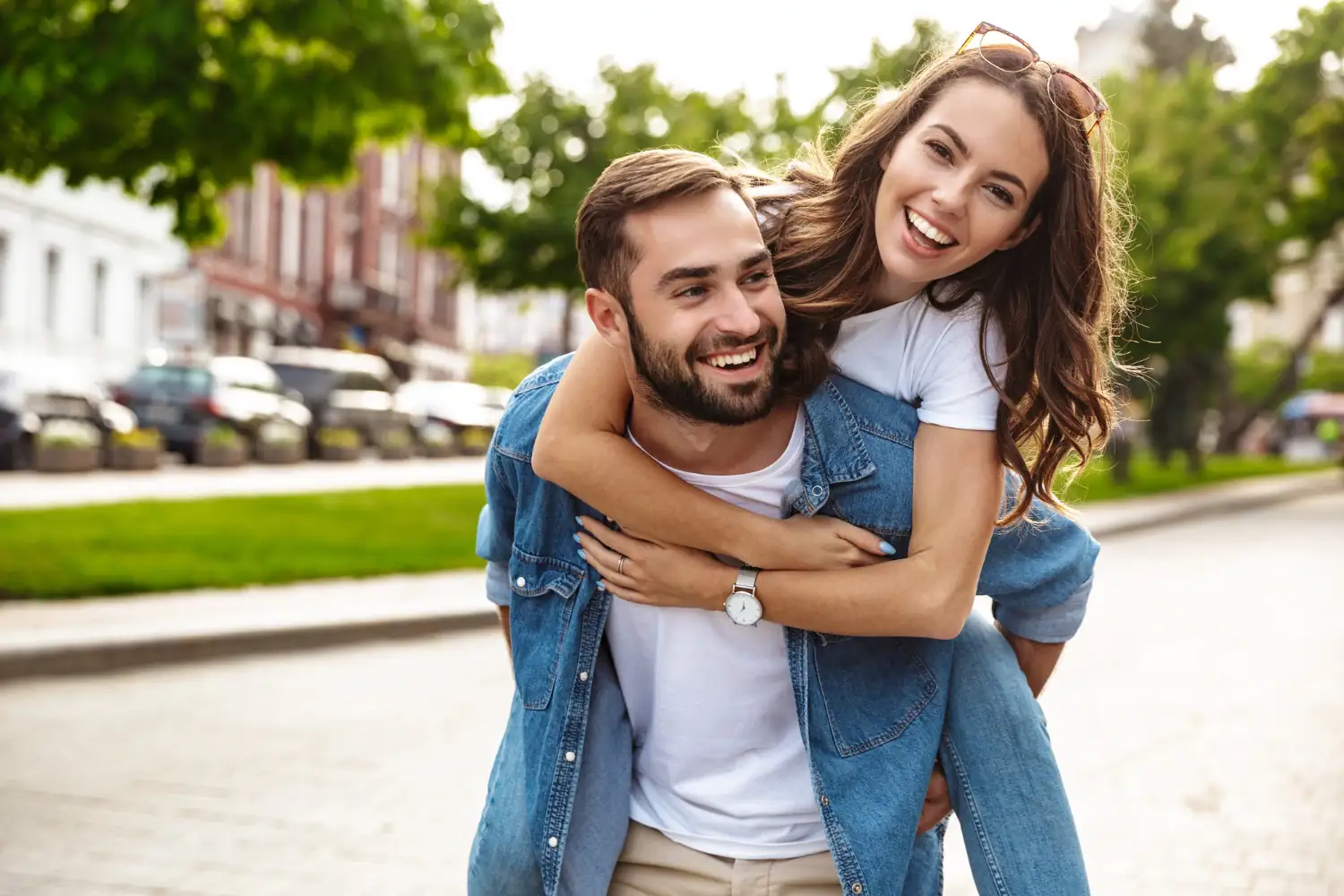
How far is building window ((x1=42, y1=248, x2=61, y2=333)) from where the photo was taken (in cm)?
3459

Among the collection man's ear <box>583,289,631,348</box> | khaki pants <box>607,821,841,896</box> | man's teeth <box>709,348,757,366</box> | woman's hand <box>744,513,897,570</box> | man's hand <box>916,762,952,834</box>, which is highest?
man's ear <box>583,289,631,348</box>

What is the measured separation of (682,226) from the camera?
231 centimetres

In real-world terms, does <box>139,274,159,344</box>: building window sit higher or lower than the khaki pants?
lower

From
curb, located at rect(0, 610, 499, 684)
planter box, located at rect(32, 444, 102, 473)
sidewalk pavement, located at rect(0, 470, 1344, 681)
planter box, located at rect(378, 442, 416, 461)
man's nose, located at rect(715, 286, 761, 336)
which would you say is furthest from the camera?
planter box, located at rect(378, 442, 416, 461)

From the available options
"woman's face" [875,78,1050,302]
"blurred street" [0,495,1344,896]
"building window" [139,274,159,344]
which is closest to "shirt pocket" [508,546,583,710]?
"woman's face" [875,78,1050,302]

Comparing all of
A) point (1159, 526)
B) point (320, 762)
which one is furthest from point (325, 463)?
point (320, 762)

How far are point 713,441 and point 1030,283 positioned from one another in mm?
619

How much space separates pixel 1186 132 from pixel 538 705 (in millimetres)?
28712

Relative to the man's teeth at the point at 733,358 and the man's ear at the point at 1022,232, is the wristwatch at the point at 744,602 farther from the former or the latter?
the man's ear at the point at 1022,232

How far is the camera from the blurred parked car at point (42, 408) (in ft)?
68.1

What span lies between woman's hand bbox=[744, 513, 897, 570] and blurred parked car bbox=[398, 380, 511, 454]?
31980mm

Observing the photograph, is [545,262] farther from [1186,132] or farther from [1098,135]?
[1098,135]

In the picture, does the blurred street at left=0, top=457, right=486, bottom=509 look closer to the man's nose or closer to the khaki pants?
the khaki pants

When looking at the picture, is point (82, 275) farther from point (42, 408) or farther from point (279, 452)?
point (42, 408)
